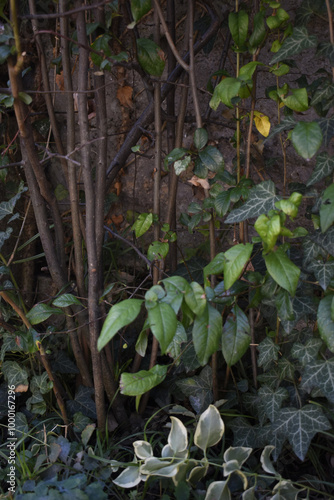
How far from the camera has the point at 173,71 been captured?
1400mm

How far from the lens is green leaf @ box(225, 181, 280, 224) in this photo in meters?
1.05

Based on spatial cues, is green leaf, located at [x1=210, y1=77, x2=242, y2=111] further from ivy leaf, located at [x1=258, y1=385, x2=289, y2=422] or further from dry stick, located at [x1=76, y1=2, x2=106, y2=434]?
ivy leaf, located at [x1=258, y1=385, x2=289, y2=422]

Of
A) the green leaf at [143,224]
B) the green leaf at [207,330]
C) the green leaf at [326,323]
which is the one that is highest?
the green leaf at [143,224]

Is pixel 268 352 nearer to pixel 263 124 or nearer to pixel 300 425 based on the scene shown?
pixel 300 425

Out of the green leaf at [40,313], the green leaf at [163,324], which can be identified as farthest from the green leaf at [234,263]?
the green leaf at [40,313]

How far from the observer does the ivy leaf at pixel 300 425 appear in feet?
3.67

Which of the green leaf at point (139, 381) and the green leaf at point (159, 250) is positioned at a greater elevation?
the green leaf at point (159, 250)

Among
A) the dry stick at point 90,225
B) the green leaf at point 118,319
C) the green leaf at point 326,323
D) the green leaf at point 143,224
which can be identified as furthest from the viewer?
the green leaf at point 143,224

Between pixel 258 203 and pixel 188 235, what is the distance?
824 mm

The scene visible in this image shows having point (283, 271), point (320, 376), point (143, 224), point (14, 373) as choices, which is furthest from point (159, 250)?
point (14, 373)

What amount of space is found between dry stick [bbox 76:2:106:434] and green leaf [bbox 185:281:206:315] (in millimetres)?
496

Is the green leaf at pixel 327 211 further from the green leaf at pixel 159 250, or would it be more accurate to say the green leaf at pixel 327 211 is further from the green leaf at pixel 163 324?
the green leaf at pixel 159 250

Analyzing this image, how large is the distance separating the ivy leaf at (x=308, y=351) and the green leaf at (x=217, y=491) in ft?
1.26

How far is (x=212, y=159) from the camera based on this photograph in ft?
3.85
